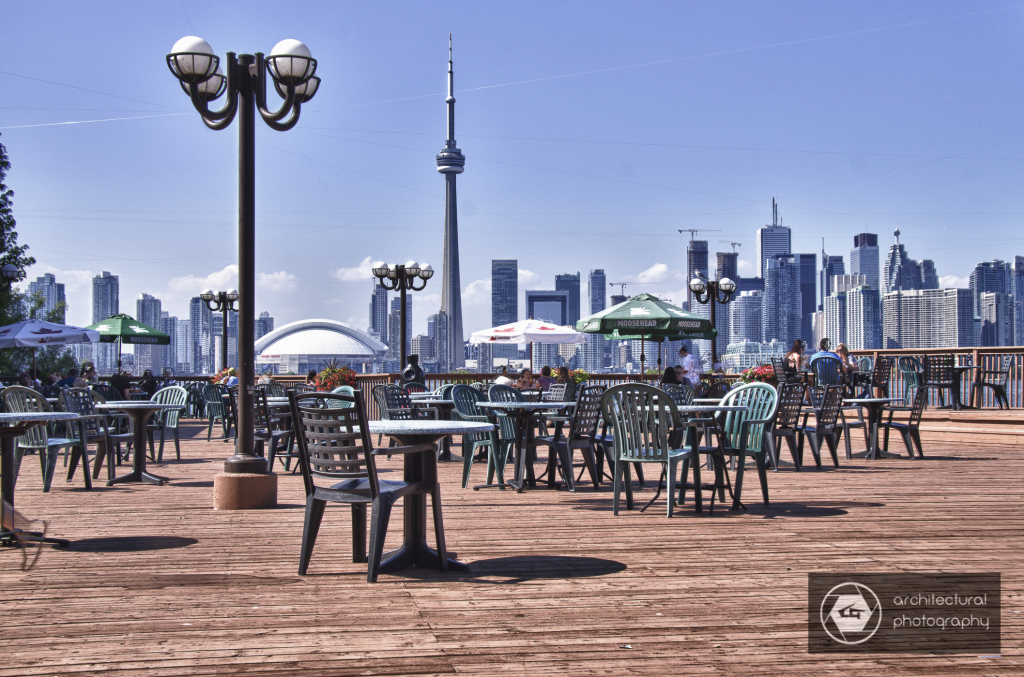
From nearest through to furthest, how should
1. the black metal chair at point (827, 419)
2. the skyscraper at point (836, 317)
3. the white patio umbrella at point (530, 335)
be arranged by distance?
the black metal chair at point (827, 419)
the white patio umbrella at point (530, 335)
the skyscraper at point (836, 317)

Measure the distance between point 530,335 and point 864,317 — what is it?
162750mm

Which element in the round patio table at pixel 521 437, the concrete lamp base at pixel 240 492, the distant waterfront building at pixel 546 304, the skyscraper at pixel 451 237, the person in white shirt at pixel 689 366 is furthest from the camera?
the distant waterfront building at pixel 546 304

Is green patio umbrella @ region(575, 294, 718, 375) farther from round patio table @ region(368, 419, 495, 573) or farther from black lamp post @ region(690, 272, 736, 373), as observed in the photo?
round patio table @ region(368, 419, 495, 573)

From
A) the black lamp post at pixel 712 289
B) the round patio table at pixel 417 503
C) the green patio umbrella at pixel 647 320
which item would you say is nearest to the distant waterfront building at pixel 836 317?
the black lamp post at pixel 712 289

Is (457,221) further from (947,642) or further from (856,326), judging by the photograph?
(947,642)

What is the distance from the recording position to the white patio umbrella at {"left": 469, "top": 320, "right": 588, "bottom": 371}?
20938mm

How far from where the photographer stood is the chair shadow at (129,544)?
17.3ft

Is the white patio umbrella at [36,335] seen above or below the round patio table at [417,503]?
above

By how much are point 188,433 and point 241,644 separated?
47.1ft

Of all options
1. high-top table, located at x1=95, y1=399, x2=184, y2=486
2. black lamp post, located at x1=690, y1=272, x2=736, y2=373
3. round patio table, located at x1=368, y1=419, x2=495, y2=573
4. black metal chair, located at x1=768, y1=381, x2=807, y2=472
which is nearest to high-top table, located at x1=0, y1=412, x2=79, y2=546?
round patio table, located at x1=368, y1=419, x2=495, y2=573

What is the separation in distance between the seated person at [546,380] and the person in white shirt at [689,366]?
3.00 m

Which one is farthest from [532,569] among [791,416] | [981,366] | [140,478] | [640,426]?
[981,366]

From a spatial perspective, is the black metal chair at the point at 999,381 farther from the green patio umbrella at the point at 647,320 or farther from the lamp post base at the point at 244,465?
the lamp post base at the point at 244,465

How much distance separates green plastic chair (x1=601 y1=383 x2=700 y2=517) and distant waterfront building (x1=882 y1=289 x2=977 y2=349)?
481 ft
